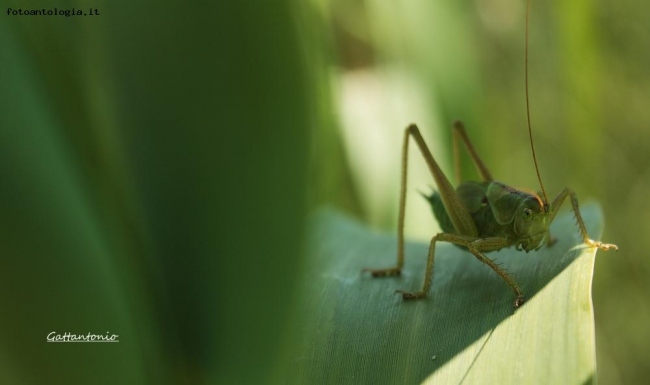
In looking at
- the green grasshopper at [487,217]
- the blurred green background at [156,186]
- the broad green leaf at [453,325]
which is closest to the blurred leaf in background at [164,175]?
the blurred green background at [156,186]

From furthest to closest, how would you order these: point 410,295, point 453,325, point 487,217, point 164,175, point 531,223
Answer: point 487,217 < point 531,223 < point 410,295 < point 453,325 < point 164,175

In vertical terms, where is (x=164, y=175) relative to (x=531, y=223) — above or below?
above

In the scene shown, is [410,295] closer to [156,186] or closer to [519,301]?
[519,301]

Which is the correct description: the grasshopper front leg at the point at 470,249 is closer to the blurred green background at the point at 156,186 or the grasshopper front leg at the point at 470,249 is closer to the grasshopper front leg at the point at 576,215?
the grasshopper front leg at the point at 576,215

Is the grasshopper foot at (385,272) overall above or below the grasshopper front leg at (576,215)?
below

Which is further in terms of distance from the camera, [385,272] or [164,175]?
[385,272]

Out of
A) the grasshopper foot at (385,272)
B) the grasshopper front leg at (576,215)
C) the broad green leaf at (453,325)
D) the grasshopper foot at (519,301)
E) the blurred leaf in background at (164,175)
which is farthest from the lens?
the grasshopper foot at (385,272)

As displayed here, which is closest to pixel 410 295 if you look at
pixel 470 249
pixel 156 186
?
pixel 470 249
